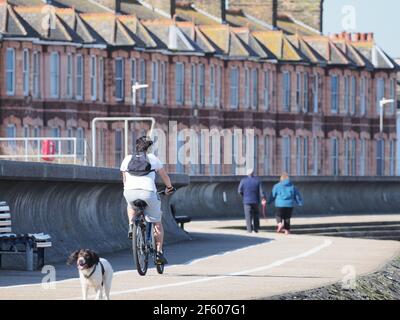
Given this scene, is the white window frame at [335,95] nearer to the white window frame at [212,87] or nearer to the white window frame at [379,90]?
the white window frame at [379,90]

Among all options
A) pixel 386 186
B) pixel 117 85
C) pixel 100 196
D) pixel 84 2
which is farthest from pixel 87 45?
pixel 100 196

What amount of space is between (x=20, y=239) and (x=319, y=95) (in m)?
74.9

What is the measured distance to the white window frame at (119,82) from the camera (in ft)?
261

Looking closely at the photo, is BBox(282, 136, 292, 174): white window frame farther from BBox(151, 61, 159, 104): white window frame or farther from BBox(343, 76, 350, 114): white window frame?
BBox(151, 61, 159, 104): white window frame

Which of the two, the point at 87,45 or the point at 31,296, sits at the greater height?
the point at 87,45

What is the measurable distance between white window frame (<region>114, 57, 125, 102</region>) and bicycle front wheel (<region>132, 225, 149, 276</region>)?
5841 cm

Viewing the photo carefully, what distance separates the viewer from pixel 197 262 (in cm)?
2488

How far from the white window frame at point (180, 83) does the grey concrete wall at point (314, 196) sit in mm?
25323

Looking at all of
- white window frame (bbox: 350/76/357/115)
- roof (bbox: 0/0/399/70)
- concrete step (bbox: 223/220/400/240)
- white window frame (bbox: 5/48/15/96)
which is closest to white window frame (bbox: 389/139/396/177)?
white window frame (bbox: 350/76/357/115)

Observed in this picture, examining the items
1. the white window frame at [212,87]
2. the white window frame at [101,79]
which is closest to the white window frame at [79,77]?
the white window frame at [101,79]

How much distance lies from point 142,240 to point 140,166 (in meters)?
0.89

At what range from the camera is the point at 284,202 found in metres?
40.0

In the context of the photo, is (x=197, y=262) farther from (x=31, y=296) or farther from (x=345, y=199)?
(x=345, y=199)

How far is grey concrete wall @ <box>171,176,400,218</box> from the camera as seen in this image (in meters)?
47.7
